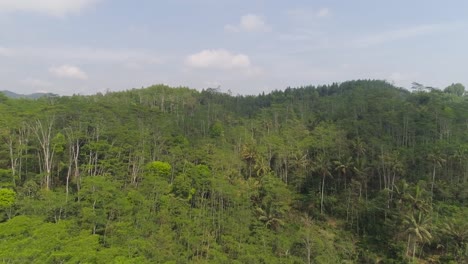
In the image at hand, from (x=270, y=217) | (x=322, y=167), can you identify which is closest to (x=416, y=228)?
(x=322, y=167)

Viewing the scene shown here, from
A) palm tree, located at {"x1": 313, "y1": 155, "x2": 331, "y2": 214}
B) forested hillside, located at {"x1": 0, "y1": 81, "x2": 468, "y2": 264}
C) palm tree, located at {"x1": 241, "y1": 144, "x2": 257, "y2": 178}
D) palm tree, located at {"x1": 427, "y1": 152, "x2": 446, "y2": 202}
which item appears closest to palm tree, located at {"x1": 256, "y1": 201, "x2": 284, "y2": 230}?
forested hillside, located at {"x1": 0, "y1": 81, "x2": 468, "y2": 264}

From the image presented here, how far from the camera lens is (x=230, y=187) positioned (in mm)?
41531

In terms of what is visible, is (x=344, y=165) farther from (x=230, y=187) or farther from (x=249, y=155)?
(x=230, y=187)

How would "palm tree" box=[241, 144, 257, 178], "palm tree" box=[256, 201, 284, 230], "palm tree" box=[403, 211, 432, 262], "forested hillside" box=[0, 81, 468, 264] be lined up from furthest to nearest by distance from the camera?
"palm tree" box=[241, 144, 257, 178], "palm tree" box=[256, 201, 284, 230], "palm tree" box=[403, 211, 432, 262], "forested hillside" box=[0, 81, 468, 264]

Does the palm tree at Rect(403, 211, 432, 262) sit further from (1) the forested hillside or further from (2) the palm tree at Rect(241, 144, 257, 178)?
(2) the palm tree at Rect(241, 144, 257, 178)

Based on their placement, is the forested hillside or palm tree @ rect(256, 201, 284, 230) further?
palm tree @ rect(256, 201, 284, 230)

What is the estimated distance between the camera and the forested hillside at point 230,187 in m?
29.7

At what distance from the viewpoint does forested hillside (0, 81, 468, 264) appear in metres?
29.7

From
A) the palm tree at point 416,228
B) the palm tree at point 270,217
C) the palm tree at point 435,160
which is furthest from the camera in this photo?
the palm tree at point 435,160

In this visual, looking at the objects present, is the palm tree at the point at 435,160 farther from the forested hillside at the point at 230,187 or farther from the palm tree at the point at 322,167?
the palm tree at the point at 322,167

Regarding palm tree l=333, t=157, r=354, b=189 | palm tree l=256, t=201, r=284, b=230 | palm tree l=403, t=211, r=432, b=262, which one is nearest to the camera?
palm tree l=403, t=211, r=432, b=262

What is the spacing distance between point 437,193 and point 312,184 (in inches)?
A: 614

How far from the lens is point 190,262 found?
3078 centimetres

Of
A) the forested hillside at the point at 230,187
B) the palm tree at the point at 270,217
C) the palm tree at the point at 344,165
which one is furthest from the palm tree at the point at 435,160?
the palm tree at the point at 270,217
